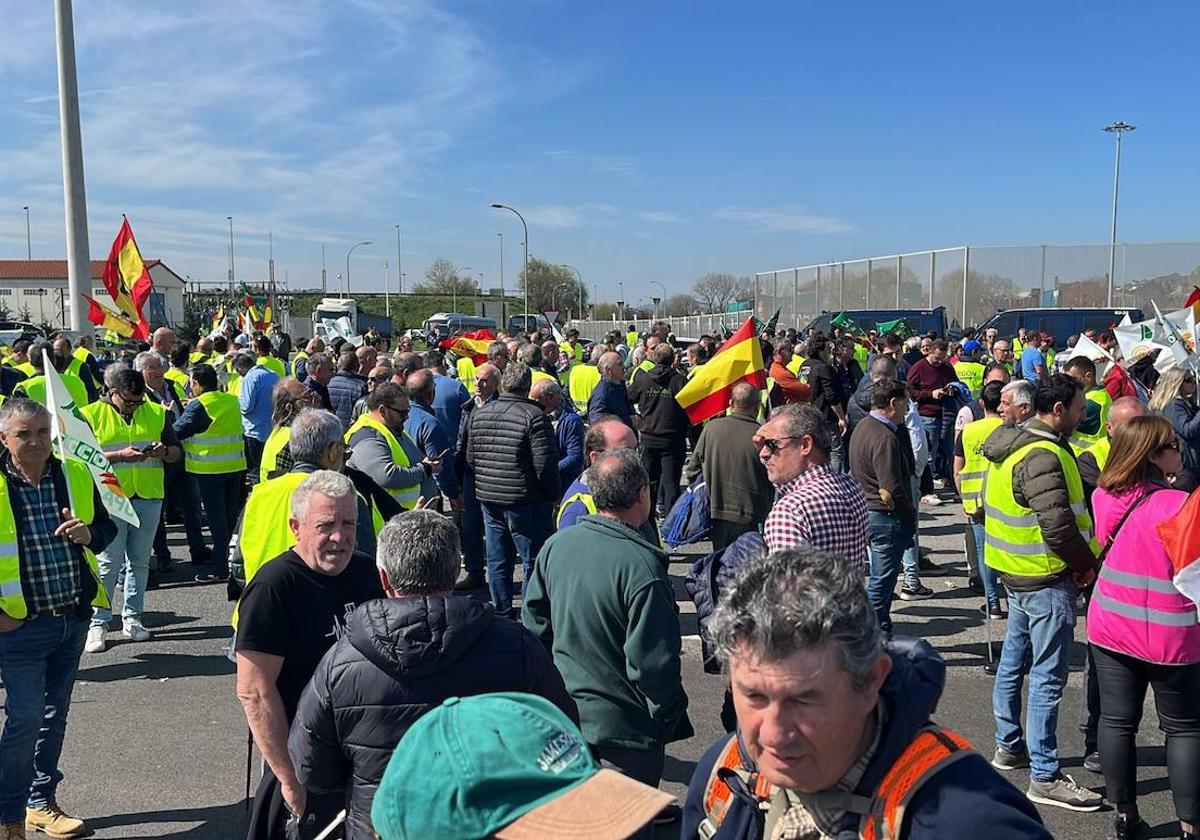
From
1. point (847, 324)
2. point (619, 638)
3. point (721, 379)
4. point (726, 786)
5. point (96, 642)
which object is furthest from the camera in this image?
point (847, 324)

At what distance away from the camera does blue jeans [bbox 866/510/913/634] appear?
6.52m

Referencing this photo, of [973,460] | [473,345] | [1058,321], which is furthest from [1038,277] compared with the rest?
[973,460]

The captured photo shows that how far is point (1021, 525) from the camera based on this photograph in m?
4.95

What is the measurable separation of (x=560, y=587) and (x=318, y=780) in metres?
1.26

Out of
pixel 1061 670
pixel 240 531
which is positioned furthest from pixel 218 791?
pixel 1061 670

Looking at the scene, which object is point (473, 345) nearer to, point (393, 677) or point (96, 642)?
point (96, 642)

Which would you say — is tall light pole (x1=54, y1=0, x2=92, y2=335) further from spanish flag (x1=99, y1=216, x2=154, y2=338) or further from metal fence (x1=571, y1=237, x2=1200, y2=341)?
metal fence (x1=571, y1=237, x2=1200, y2=341)

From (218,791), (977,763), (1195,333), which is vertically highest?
(1195,333)

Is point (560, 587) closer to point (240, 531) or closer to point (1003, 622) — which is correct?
point (240, 531)

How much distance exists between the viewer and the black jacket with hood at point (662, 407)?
406 inches

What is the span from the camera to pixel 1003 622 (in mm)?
7543

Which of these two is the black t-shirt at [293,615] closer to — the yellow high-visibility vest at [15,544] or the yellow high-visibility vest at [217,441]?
the yellow high-visibility vest at [15,544]

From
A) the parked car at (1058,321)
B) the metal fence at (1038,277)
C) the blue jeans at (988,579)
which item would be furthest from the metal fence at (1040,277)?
the blue jeans at (988,579)

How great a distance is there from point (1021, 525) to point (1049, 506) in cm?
25
